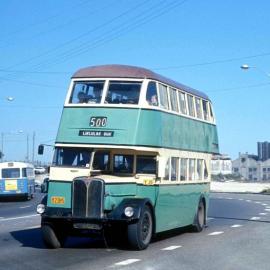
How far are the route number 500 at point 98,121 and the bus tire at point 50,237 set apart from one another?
7.96 feet

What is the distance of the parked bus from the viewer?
4119 cm

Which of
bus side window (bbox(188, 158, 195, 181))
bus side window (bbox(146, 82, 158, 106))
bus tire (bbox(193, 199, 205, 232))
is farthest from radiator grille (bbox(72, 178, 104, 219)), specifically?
bus tire (bbox(193, 199, 205, 232))

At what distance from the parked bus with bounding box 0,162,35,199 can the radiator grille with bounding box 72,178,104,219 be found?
94.5ft

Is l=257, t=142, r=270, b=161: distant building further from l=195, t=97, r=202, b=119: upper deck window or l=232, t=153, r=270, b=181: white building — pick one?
l=195, t=97, r=202, b=119: upper deck window

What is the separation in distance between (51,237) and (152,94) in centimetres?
394

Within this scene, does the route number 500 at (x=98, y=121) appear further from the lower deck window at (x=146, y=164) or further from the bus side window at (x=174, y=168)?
the bus side window at (x=174, y=168)

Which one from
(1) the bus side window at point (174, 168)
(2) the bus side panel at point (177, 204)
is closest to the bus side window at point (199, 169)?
(2) the bus side panel at point (177, 204)

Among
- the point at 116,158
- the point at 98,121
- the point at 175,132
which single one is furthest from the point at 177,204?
the point at 98,121

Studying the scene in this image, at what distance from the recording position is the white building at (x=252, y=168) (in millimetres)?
93250

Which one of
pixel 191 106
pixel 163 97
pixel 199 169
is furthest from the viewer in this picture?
pixel 199 169

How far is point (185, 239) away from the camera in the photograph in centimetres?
1588

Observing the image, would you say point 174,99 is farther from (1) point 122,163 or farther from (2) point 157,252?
(2) point 157,252

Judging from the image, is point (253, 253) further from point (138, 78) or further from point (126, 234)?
point (138, 78)

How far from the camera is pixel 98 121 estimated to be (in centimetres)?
1397
